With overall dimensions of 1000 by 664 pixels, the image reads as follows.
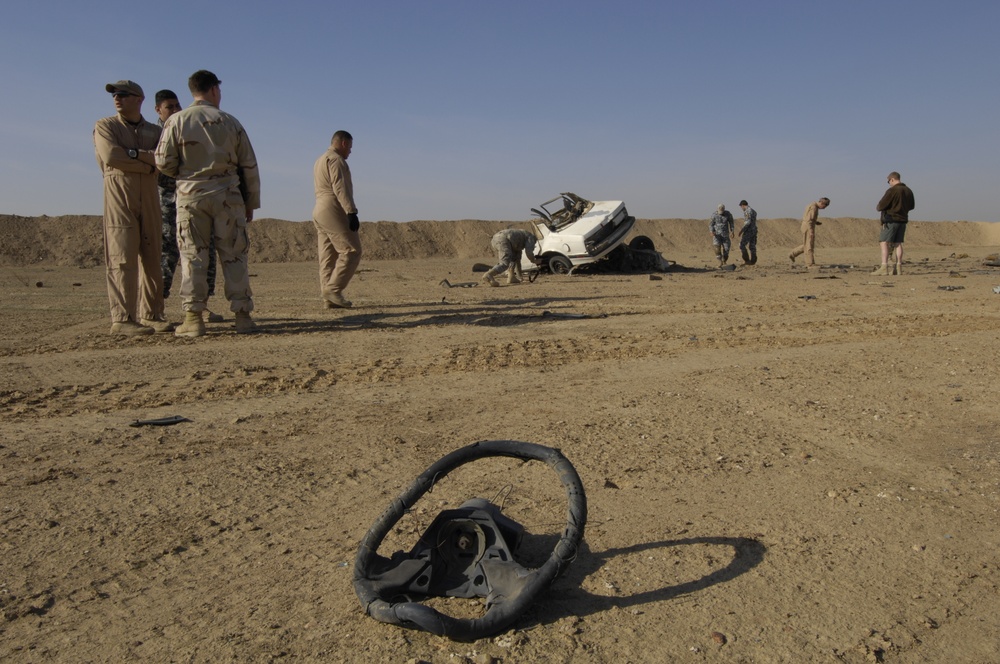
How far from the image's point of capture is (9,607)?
239 centimetres

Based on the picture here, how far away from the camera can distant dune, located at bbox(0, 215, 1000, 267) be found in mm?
24234

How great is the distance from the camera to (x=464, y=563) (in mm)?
2512

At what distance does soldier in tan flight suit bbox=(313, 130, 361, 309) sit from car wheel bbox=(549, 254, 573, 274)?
7.04m

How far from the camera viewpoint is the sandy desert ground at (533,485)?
7.41 feet

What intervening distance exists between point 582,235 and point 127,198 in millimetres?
9553

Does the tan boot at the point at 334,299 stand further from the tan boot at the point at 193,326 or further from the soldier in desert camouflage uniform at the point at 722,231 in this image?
the soldier in desert camouflage uniform at the point at 722,231

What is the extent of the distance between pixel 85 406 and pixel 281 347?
6.67 ft

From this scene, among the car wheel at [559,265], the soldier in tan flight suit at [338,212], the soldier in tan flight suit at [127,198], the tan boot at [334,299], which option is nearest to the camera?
the soldier in tan flight suit at [127,198]

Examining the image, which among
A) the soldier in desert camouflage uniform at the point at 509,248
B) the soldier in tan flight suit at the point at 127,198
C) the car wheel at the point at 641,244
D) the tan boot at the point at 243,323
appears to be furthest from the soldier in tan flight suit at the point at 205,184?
the car wheel at the point at 641,244

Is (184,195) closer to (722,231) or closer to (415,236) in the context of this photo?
(722,231)

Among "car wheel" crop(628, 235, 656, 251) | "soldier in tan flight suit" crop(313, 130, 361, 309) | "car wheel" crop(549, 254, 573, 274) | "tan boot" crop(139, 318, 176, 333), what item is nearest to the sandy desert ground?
"tan boot" crop(139, 318, 176, 333)

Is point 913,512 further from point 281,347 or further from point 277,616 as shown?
point 281,347

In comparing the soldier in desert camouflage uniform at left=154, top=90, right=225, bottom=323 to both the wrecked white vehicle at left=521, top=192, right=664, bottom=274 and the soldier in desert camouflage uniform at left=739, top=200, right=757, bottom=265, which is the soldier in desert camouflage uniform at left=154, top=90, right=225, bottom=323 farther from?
the soldier in desert camouflage uniform at left=739, top=200, right=757, bottom=265

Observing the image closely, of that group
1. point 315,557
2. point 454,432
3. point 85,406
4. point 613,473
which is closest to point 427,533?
point 315,557
